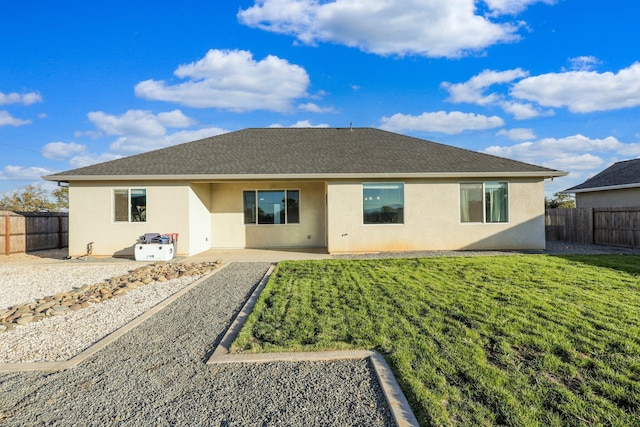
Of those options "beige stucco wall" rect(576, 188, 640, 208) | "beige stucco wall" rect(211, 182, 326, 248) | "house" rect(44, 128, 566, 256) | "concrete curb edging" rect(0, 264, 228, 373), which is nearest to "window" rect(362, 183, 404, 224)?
"house" rect(44, 128, 566, 256)

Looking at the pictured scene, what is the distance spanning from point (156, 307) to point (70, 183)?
8513mm

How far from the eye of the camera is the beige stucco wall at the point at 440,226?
455 inches

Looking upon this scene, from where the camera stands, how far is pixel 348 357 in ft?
11.2

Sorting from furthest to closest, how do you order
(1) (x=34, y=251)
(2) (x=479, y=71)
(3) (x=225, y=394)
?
(2) (x=479, y=71)
(1) (x=34, y=251)
(3) (x=225, y=394)

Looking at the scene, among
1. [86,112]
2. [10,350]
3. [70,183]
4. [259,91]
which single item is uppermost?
[259,91]

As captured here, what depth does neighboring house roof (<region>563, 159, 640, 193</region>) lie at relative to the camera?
15.7 metres

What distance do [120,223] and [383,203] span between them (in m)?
9.13

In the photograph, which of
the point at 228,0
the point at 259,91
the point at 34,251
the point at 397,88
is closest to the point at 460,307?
the point at 228,0

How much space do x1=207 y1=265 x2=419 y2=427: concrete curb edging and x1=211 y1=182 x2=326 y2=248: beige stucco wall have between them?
8.91 meters

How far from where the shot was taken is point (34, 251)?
13.6m

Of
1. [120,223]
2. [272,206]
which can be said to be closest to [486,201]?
[272,206]

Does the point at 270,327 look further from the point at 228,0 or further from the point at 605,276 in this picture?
the point at 228,0

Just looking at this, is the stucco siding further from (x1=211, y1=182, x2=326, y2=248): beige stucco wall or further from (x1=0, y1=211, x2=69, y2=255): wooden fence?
(x1=0, y1=211, x2=69, y2=255): wooden fence

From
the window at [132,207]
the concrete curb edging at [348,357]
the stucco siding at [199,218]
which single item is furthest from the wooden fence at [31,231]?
the concrete curb edging at [348,357]
